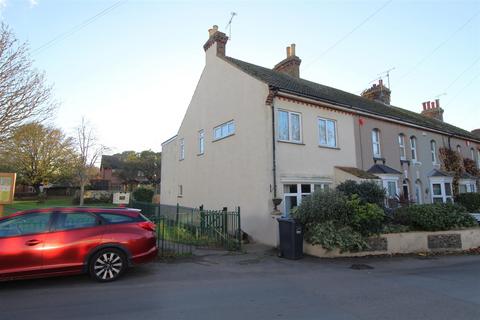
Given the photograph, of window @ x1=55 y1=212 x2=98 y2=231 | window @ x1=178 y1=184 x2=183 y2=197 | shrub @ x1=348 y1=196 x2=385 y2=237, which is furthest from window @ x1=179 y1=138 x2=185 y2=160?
window @ x1=55 y1=212 x2=98 y2=231

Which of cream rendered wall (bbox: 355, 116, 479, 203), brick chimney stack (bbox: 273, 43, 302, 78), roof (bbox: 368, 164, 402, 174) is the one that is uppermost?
brick chimney stack (bbox: 273, 43, 302, 78)

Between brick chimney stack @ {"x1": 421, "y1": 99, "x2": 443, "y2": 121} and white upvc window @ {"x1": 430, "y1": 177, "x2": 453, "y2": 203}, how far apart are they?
11780 millimetres

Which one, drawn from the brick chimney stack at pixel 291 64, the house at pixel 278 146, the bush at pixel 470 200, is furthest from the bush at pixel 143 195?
the bush at pixel 470 200

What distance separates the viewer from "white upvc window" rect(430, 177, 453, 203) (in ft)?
63.2

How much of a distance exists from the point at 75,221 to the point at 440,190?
813 inches

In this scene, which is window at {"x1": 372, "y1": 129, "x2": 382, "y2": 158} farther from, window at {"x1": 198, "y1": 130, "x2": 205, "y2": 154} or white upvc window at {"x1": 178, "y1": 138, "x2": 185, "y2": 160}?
white upvc window at {"x1": 178, "y1": 138, "x2": 185, "y2": 160}

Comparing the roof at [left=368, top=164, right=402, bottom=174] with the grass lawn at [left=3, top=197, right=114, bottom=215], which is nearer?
the roof at [left=368, top=164, right=402, bottom=174]

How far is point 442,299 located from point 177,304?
15.7ft

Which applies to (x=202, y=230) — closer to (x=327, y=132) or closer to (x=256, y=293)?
(x=256, y=293)

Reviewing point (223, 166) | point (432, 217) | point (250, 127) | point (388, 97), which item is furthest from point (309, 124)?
point (388, 97)

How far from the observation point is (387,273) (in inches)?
312

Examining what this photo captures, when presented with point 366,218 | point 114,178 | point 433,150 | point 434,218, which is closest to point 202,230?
point 366,218

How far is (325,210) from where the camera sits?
10289 mm

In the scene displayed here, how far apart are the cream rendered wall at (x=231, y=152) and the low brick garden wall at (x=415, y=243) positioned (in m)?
2.32
